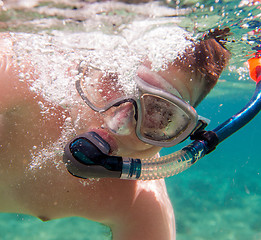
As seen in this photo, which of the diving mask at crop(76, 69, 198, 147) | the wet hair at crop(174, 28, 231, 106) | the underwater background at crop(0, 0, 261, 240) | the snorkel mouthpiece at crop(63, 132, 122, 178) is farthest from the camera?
the underwater background at crop(0, 0, 261, 240)

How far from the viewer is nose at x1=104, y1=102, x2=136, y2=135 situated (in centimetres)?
227

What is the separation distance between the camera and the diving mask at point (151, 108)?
225 centimetres

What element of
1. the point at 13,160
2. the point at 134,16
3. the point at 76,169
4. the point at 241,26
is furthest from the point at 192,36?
the point at 13,160

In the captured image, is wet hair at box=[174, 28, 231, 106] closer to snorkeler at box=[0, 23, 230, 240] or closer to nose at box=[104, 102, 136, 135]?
snorkeler at box=[0, 23, 230, 240]

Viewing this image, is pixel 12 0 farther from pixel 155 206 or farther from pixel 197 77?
pixel 155 206

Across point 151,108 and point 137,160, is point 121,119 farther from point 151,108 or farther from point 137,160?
point 137,160

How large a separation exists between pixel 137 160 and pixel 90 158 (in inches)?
19.7

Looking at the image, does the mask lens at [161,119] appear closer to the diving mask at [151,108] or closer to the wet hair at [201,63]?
the diving mask at [151,108]

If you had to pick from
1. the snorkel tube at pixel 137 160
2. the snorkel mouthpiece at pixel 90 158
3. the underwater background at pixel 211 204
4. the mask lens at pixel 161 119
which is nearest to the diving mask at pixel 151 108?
the mask lens at pixel 161 119

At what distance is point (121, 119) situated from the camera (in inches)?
90.7

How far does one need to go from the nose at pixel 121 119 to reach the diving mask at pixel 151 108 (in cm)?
4

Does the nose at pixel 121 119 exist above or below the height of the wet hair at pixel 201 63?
below

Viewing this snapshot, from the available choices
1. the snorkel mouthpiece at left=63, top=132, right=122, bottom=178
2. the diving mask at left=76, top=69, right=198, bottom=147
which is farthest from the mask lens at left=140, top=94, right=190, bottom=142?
the snorkel mouthpiece at left=63, top=132, right=122, bottom=178

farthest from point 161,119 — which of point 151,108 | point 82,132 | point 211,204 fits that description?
point 211,204
